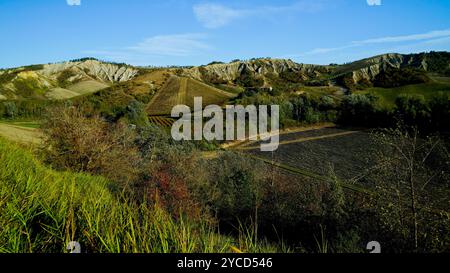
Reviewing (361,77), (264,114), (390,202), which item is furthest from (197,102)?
(390,202)

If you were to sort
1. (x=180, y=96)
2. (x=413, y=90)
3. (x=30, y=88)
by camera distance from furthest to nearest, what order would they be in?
(x=30, y=88)
(x=180, y=96)
(x=413, y=90)

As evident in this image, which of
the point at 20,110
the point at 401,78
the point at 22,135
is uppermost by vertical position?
the point at 401,78

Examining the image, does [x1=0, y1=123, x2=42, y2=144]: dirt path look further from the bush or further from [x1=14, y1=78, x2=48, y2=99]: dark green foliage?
[x1=14, y1=78, x2=48, y2=99]: dark green foliage

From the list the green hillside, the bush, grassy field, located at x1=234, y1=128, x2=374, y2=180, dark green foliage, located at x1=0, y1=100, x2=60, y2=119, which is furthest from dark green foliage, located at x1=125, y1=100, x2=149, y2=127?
the green hillside

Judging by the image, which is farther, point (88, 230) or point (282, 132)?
point (282, 132)

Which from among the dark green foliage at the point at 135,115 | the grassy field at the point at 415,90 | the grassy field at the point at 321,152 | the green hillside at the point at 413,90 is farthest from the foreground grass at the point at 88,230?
→ the green hillside at the point at 413,90

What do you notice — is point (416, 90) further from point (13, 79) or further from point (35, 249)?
point (13, 79)

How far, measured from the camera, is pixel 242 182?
2969 cm

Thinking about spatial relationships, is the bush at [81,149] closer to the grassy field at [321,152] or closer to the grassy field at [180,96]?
the grassy field at [321,152]

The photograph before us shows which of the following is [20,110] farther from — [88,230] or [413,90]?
[88,230]

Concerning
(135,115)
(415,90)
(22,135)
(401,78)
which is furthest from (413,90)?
(22,135)

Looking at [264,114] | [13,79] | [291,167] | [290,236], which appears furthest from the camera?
[13,79]

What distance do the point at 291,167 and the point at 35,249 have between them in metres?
51.0
